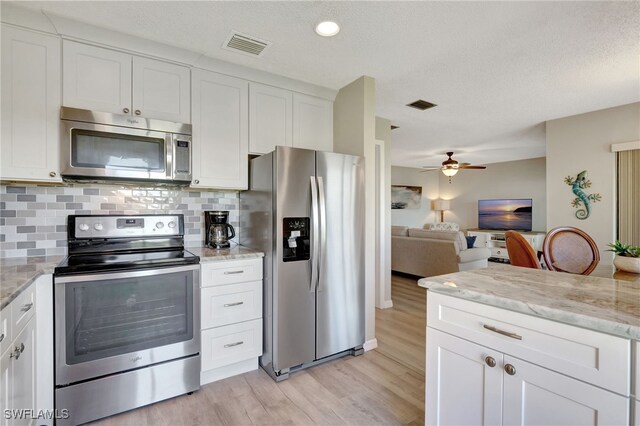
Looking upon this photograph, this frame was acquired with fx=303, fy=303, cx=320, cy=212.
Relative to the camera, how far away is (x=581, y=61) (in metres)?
2.52

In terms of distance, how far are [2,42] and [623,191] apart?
5793mm

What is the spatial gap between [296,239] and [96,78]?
1763mm

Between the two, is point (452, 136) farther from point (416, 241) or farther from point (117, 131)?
point (117, 131)

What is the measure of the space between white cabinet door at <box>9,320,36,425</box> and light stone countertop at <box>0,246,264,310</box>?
0.22 metres

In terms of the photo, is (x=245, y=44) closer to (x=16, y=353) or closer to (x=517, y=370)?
(x=16, y=353)

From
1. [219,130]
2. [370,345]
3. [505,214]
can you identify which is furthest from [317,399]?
[505,214]

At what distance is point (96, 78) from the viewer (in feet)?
6.75

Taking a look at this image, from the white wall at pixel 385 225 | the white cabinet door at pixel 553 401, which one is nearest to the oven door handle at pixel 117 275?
the white cabinet door at pixel 553 401

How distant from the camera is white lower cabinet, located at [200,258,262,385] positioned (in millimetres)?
2129

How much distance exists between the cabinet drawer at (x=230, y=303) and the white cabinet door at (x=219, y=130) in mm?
837

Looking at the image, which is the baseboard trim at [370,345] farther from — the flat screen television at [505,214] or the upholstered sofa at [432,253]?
the flat screen television at [505,214]

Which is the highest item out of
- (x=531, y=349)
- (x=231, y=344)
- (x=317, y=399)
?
(x=531, y=349)

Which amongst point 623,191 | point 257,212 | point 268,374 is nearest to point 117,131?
point 257,212

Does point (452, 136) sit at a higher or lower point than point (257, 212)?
higher
